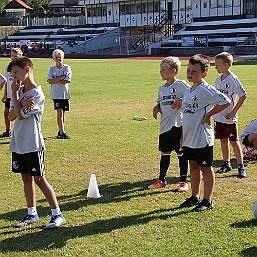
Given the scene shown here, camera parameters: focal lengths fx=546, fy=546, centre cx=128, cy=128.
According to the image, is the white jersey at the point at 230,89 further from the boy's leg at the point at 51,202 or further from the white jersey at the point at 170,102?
the boy's leg at the point at 51,202

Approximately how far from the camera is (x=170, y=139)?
24.8 feet

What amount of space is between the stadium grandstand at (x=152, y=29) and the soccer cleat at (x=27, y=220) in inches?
1836

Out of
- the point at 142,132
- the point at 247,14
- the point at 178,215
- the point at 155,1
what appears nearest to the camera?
the point at 178,215

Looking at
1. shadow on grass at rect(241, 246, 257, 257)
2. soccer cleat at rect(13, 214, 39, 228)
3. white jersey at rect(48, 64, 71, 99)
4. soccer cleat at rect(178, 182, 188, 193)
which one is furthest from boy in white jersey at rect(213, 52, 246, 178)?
white jersey at rect(48, 64, 71, 99)

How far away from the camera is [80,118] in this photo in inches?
571

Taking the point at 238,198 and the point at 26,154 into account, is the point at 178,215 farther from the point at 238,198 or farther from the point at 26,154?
the point at 26,154

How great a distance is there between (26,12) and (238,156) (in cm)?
11210

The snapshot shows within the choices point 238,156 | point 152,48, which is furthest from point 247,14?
point 238,156

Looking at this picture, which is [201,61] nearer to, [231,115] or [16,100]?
[231,115]

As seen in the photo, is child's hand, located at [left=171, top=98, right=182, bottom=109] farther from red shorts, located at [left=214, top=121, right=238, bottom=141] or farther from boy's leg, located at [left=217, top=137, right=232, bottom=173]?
boy's leg, located at [left=217, top=137, right=232, bottom=173]

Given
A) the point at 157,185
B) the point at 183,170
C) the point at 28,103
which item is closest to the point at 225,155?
the point at 183,170

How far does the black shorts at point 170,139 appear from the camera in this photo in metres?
7.53

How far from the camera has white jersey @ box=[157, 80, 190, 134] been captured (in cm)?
735

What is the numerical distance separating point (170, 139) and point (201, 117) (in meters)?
1.14
